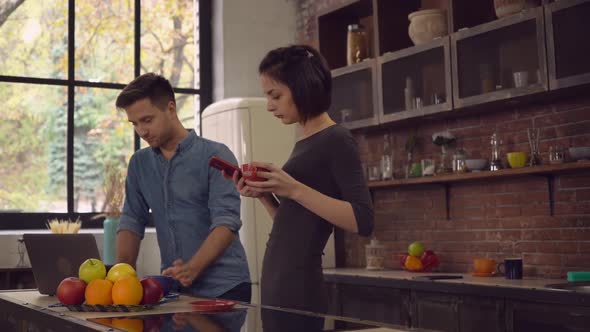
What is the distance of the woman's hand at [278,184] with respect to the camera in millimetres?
2041

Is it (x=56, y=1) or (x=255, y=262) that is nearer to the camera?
(x=255, y=262)

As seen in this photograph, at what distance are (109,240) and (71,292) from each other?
2.88m

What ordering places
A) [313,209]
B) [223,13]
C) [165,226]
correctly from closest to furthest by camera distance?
[313,209] → [165,226] → [223,13]

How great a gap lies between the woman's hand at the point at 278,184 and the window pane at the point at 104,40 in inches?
151

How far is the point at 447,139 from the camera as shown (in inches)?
181

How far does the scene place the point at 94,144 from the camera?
561 centimetres

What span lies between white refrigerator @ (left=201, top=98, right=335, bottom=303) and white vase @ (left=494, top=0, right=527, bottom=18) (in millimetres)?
1708

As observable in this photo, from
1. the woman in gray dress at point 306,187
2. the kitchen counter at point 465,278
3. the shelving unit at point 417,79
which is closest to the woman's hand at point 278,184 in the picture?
the woman in gray dress at point 306,187

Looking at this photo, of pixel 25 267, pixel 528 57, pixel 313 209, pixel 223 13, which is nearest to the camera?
pixel 313 209

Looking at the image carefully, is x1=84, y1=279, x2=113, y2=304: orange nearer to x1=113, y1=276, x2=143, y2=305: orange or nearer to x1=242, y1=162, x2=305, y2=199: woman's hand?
x1=113, y1=276, x2=143, y2=305: orange

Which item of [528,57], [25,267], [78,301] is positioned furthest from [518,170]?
[25,267]

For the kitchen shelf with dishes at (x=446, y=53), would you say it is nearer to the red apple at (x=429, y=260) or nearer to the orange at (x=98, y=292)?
the red apple at (x=429, y=260)

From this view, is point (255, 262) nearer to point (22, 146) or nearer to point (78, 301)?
point (22, 146)

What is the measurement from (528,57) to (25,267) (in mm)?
3117
